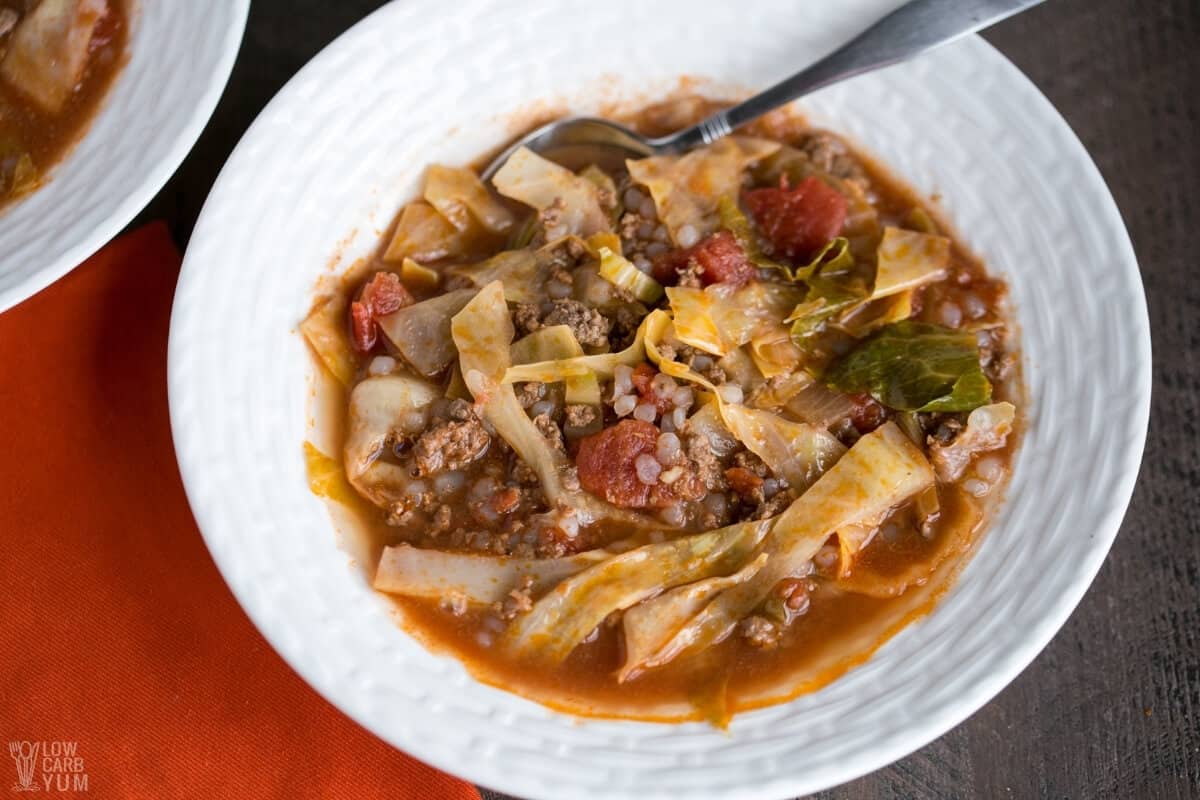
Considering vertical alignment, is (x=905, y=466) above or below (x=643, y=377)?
below

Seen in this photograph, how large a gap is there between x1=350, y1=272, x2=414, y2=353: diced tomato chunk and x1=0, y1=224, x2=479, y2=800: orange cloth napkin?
3.04ft

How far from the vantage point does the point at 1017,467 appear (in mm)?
4570

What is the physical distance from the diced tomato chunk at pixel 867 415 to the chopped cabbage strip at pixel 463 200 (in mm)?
1847

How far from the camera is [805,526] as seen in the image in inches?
174

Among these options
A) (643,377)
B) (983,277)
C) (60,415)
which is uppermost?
(60,415)

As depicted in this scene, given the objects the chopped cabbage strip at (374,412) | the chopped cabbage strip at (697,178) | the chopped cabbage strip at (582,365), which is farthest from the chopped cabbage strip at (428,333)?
the chopped cabbage strip at (697,178)

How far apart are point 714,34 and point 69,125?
2943 millimetres

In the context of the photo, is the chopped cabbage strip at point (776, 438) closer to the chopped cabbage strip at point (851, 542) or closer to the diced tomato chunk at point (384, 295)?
the chopped cabbage strip at point (851, 542)

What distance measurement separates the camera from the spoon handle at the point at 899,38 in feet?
15.6

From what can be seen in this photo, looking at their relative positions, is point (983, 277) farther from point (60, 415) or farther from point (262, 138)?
point (60, 415)

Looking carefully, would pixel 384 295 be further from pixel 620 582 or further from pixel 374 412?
pixel 620 582

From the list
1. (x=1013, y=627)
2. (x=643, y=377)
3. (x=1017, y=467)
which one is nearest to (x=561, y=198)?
(x=643, y=377)

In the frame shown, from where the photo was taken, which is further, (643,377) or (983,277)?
(983,277)


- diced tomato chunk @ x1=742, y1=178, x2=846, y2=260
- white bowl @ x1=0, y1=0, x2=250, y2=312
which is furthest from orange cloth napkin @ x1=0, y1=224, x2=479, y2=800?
diced tomato chunk @ x1=742, y1=178, x2=846, y2=260
